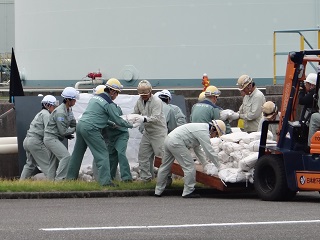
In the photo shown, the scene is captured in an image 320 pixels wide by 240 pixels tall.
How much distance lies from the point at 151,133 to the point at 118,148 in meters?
0.63

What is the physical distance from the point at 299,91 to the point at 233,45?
40.0 feet

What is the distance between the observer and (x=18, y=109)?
69.3ft

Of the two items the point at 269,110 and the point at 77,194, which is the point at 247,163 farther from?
the point at 77,194

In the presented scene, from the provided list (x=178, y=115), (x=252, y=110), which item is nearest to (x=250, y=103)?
(x=252, y=110)

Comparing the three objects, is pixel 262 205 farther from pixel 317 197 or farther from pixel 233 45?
pixel 233 45

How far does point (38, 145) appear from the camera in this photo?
19984 mm

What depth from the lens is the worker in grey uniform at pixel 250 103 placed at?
19.8 metres

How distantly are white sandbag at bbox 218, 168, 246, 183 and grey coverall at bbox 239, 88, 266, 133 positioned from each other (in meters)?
2.89

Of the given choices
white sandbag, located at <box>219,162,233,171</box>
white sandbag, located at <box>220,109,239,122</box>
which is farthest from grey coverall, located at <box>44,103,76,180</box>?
white sandbag, located at <box>219,162,233,171</box>

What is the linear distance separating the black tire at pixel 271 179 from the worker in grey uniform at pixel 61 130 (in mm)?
4111

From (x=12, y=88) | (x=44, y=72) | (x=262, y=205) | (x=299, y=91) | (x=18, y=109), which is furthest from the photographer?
(x=44, y=72)

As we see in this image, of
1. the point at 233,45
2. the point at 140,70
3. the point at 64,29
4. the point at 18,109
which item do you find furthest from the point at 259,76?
the point at 18,109

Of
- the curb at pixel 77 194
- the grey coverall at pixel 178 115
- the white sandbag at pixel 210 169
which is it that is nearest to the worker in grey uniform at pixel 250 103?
the grey coverall at pixel 178 115

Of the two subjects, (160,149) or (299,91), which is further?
(160,149)
